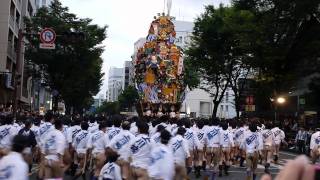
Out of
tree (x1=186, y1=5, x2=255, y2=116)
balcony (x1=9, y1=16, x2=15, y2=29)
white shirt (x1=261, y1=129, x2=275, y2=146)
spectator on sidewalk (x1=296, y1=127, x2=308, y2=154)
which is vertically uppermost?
balcony (x1=9, y1=16, x2=15, y2=29)

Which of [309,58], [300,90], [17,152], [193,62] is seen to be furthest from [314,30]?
[17,152]

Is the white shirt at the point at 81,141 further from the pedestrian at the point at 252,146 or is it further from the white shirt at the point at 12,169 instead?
the white shirt at the point at 12,169

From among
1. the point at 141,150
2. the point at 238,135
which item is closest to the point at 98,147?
the point at 141,150

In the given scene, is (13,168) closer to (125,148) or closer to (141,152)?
(141,152)

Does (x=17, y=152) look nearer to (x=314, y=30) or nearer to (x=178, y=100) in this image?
(x=178, y=100)

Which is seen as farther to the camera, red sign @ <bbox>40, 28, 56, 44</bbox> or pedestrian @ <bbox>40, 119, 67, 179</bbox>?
red sign @ <bbox>40, 28, 56, 44</bbox>

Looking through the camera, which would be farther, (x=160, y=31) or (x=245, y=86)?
(x=245, y=86)

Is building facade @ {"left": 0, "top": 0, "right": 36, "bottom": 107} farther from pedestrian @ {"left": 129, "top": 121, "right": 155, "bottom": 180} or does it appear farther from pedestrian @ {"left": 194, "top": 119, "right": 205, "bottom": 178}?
pedestrian @ {"left": 129, "top": 121, "right": 155, "bottom": 180}

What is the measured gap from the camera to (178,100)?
1452 inches

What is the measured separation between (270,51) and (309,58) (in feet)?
10.8

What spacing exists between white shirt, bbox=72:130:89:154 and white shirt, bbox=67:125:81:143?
0.23 metres

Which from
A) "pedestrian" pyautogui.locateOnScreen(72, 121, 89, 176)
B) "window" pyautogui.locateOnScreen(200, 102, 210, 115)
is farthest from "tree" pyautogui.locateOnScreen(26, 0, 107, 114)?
"window" pyautogui.locateOnScreen(200, 102, 210, 115)

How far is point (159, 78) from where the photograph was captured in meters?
36.6

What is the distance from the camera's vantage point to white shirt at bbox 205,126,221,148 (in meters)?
16.7
